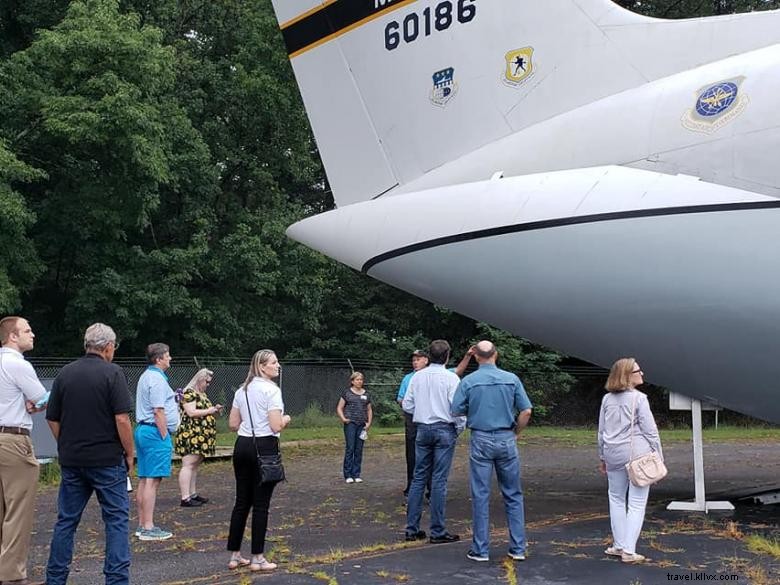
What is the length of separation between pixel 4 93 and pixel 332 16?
13.0 metres

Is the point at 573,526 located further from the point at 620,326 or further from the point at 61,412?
the point at 61,412

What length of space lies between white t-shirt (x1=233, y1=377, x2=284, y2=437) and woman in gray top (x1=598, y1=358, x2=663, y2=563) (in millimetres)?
2194

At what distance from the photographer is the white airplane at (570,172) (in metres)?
6.65

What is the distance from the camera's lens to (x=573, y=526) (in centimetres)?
729

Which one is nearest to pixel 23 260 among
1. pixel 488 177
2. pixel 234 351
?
pixel 234 351

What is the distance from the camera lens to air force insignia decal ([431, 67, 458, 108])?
28.5 feet

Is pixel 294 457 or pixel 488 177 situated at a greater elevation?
pixel 488 177

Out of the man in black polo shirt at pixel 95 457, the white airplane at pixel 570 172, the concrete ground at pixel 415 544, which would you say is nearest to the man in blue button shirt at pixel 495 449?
the concrete ground at pixel 415 544

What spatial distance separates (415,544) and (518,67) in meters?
4.37

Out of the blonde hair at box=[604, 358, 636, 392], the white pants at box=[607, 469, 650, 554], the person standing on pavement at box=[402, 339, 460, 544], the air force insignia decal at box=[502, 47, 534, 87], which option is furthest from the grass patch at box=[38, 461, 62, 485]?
the blonde hair at box=[604, 358, 636, 392]

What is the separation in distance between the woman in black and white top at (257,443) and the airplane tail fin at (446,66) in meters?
3.61

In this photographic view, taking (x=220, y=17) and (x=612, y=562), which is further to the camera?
(x=220, y=17)

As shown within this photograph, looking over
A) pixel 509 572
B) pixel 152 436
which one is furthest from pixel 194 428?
pixel 509 572

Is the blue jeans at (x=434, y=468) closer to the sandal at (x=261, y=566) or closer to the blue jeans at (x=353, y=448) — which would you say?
the sandal at (x=261, y=566)
